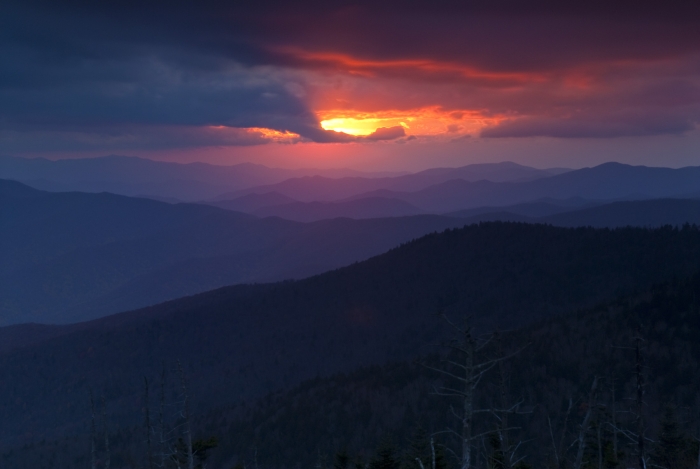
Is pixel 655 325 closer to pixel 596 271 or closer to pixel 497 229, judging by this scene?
pixel 596 271

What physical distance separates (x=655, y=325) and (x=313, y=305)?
361ft

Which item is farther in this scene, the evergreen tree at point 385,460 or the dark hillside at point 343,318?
the dark hillside at point 343,318

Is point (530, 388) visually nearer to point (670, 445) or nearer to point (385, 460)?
point (670, 445)

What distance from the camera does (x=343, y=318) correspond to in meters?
169

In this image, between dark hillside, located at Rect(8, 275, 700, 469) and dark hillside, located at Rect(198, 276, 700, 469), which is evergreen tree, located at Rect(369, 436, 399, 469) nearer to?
dark hillside, located at Rect(8, 275, 700, 469)

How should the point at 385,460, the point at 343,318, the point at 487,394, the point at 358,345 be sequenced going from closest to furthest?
1. the point at 385,460
2. the point at 487,394
3. the point at 358,345
4. the point at 343,318

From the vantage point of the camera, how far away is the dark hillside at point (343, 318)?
147375 millimetres

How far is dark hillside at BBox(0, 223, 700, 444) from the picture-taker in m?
147

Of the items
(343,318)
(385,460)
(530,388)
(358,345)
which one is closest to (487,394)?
(530,388)

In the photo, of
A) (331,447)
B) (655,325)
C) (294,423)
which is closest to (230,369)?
(294,423)

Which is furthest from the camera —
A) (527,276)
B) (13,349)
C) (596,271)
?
(13,349)

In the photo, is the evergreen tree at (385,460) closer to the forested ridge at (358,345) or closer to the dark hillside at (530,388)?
the dark hillside at (530,388)

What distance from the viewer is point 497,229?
631 ft

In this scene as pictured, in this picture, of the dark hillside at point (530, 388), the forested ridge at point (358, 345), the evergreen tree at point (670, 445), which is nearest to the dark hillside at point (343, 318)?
the forested ridge at point (358, 345)
